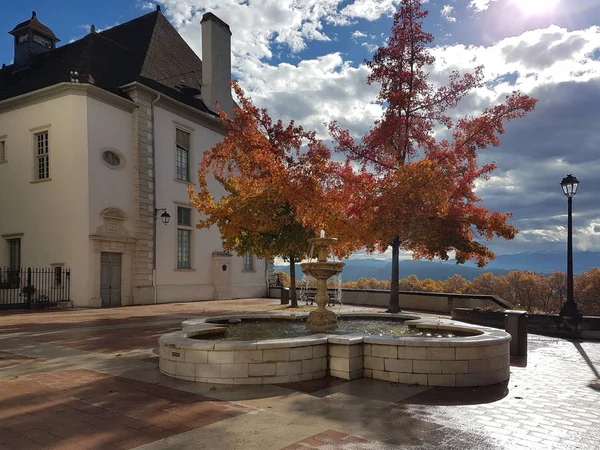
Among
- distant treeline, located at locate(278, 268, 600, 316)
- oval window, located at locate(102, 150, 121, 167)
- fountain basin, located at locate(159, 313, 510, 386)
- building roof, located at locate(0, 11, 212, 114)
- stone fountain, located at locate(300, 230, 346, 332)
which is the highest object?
building roof, located at locate(0, 11, 212, 114)

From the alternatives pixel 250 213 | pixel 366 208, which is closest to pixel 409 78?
pixel 366 208

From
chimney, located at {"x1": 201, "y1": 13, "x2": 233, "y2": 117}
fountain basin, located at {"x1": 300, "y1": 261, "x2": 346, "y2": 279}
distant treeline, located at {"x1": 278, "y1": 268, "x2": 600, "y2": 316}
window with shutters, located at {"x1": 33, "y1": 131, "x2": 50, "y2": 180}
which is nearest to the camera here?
fountain basin, located at {"x1": 300, "y1": 261, "x2": 346, "y2": 279}

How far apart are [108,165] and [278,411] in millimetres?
20645

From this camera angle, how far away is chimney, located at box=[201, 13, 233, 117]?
103ft

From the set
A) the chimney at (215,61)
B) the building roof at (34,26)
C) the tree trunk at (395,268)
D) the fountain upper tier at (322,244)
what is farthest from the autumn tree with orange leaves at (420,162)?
the building roof at (34,26)

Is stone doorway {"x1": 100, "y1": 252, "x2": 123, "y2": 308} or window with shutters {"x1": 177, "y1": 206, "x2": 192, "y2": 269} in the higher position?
window with shutters {"x1": 177, "y1": 206, "x2": 192, "y2": 269}

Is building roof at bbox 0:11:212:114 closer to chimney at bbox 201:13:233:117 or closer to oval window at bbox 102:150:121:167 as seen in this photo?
chimney at bbox 201:13:233:117

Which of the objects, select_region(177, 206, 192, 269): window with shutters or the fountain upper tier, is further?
select_region(177, 206, 192, 269): window with shutters

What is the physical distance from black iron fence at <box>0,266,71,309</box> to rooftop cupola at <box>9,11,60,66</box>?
13926 millimetres

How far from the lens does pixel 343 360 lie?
24.4ft

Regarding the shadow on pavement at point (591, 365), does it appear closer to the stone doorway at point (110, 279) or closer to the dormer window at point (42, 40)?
the stone doorway at point (110, 279)

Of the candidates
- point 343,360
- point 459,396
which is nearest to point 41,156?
point 343,360

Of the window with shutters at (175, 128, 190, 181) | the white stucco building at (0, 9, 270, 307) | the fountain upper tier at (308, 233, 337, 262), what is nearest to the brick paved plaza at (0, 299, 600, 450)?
the fountain upper tier at (308, 233, 337, 262)

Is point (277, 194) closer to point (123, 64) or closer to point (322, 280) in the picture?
point (322, 280)
